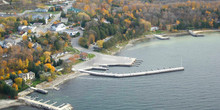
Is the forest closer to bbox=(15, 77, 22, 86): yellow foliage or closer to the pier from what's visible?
bbox=(15, 77, 22, 86): yellow foliage

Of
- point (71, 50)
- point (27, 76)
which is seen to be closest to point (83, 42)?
point (71, 50)

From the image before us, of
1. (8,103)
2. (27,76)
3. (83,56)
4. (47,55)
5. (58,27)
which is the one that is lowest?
(8,103)

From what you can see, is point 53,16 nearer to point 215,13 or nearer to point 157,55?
point 157,55

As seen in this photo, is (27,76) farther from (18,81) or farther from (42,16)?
(42,16)

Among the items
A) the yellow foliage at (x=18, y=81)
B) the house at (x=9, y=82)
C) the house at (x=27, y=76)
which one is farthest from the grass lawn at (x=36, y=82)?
the house at (x=9, y=82)

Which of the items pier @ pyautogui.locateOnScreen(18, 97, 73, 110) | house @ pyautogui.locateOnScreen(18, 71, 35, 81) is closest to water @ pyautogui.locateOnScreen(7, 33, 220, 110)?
pier @ pyautogui.locateOnScreen(18, 97, 73, 110)

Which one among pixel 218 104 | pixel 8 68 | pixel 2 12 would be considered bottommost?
pixel 218 104

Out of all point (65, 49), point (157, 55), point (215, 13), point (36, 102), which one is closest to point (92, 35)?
point (65, 49)

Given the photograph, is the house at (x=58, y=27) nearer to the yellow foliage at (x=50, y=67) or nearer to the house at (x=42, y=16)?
the house at (x=42, y=16)
